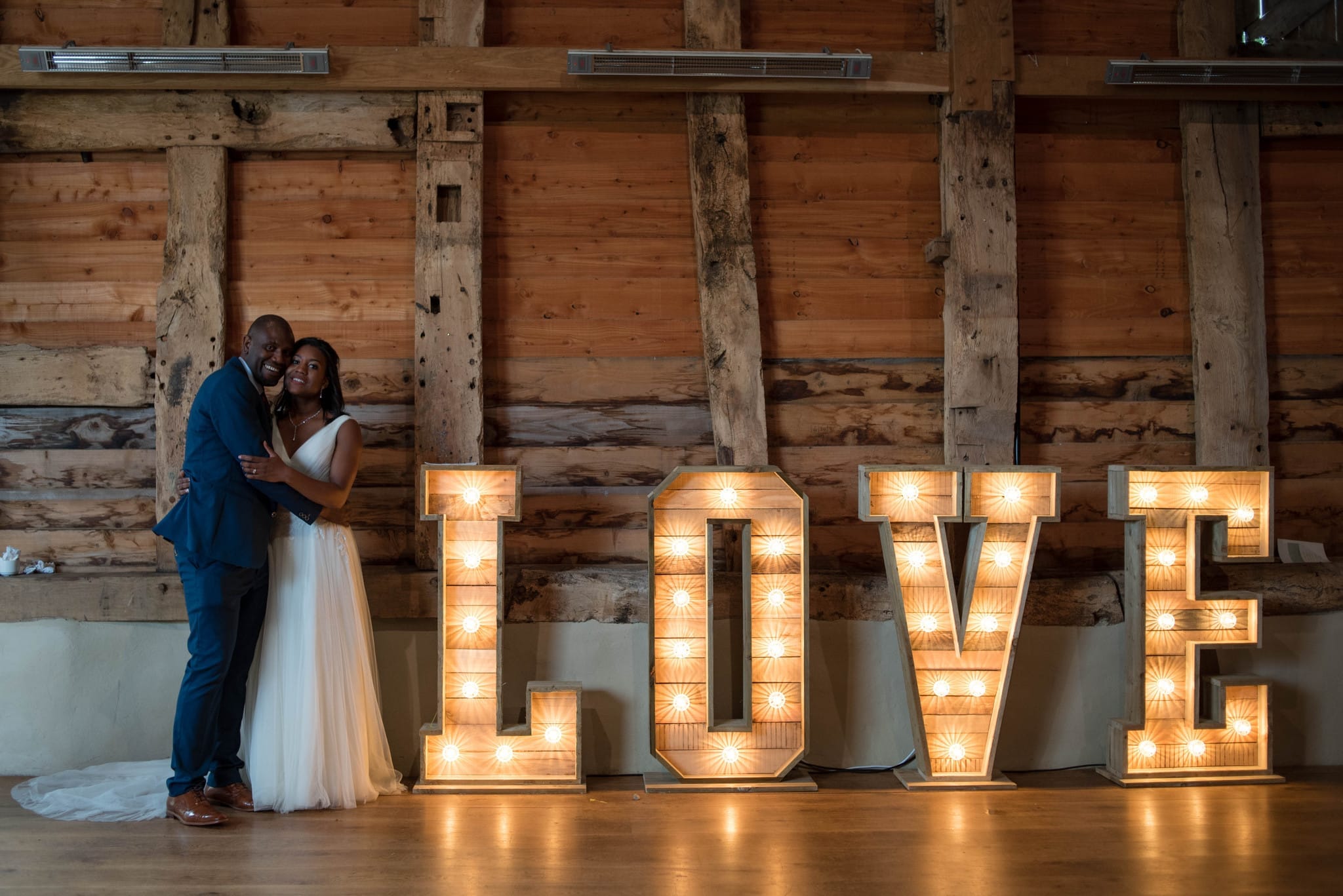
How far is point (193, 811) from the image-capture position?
10.8 feet

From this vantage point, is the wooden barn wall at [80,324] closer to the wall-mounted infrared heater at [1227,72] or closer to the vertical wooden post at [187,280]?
the vertical wooden post at [187,280]

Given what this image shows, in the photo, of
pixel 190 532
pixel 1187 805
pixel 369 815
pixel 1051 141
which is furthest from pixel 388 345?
pixel 1187 805

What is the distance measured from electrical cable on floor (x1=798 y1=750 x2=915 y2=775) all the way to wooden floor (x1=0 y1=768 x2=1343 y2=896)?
21cm

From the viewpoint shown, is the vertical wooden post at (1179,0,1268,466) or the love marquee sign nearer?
the love marquee sign

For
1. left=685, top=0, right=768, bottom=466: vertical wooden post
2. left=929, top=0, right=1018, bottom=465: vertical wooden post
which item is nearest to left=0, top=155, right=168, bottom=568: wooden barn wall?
left=685, top=0, right=768, bottom=466: vertical wooden post

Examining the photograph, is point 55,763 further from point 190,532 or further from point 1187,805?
point 1187,805

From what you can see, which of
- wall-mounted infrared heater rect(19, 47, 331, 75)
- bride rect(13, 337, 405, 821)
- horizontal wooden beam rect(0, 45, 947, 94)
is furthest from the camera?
horizontal wooden beam rect(0, 45, 947, 94)

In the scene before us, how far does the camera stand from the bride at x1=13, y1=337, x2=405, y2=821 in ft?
11.2

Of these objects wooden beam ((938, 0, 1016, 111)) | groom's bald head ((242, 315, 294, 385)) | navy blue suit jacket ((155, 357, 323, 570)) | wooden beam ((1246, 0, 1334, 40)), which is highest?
wooden beam ((1246, 0, 1334, 40))

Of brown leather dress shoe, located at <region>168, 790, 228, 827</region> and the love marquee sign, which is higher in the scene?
the love marquee sign

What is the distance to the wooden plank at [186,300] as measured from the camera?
13.4 feet

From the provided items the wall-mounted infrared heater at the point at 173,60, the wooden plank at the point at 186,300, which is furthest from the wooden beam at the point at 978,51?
the wooden plank at the point at 186,300

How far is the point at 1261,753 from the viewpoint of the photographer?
3.77 metres

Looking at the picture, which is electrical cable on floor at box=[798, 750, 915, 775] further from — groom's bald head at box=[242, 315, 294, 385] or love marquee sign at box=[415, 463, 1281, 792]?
groom's bald head at box=[242, 315, 294, 385]
